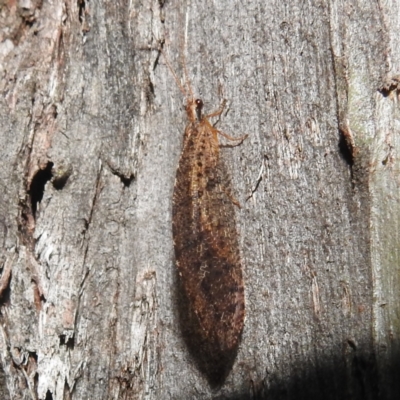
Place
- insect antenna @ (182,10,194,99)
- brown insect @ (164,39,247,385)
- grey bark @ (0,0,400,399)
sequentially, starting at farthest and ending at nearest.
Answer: insect antenna @ (182,10,194,99), brown insect @ (164,39,247,385), grey bark @ (0,0,400,399)

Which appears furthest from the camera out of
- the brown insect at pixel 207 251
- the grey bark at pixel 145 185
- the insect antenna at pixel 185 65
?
the insect antenna at pixel 185 65

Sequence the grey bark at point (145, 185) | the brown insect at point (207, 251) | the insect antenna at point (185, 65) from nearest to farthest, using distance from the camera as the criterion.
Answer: the grey bark at point (145, 185) → the brown insect at point (207, 251) → the insect antenna at point (185, 65)

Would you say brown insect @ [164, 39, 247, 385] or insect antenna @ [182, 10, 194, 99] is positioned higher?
insect antenna @ [182, 10, 194, 99]

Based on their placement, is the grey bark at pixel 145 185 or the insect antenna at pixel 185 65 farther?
the insect antenna at pixel 185 65

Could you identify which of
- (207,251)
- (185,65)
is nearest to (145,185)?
(207,251)

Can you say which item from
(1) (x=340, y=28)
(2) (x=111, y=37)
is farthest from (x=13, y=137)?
(1) (x=340, y=28)

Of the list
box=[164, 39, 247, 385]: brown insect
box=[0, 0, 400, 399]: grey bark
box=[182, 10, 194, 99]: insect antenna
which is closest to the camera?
box=[0, 0, 400, 399]: grey bark

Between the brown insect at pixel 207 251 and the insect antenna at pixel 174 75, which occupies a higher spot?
the insect antenna at pixel 174 75
